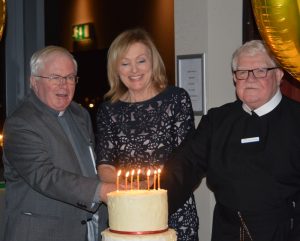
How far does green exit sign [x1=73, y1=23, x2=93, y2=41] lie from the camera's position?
29.0 feet

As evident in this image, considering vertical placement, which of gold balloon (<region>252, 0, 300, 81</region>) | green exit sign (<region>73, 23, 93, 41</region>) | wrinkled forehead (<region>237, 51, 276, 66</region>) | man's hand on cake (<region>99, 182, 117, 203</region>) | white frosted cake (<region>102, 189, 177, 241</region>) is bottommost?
man's hand on cake (<region>99, 182, 117, 203</region>)

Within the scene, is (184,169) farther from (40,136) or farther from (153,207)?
(153,207)

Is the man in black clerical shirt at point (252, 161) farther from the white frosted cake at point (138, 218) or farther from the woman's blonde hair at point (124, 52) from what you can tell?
the white frosted cake at point (138, 218)

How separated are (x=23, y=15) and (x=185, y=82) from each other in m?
1.47

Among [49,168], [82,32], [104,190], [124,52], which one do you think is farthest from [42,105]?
[82,32]

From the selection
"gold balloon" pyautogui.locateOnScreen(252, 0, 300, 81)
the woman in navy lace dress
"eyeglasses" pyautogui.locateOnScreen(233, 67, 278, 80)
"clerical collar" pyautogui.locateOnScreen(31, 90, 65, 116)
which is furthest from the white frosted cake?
"clerical collar" pyautogui.locateOnScreen(31, 90, 65, 116)

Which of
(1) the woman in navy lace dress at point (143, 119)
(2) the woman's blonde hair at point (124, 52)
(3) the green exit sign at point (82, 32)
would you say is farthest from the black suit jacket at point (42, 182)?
(3) the green exit sign at point (82, 32)

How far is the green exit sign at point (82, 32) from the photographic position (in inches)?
348

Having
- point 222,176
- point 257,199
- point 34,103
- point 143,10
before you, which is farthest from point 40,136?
point 143,10

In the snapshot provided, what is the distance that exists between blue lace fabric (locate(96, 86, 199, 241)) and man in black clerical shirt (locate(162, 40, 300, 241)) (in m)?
0.20

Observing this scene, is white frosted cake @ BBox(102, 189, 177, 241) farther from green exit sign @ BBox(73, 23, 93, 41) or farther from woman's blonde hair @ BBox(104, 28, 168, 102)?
green exit sign @ BBox(73, 23, 93, 41)

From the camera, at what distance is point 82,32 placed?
29.5 ft

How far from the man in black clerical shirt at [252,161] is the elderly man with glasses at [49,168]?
1.54ft

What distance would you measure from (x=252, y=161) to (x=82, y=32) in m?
6.77
